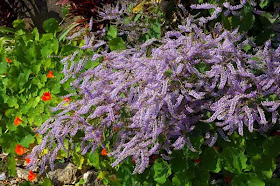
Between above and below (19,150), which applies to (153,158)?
above

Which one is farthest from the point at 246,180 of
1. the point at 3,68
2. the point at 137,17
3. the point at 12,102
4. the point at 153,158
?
the point at 3,68

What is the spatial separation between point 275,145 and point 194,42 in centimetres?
66

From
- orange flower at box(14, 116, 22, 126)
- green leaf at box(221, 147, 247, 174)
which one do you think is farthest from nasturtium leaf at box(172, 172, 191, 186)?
orange flower at box(14, 116, 22, 126)

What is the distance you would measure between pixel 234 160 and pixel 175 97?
45cm

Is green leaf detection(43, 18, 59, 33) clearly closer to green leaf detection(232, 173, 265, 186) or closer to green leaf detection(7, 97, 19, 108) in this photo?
green leaf detection(7, 97, 19, 108)

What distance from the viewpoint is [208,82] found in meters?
2.18

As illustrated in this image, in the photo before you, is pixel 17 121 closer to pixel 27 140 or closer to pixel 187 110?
pixel 27 140

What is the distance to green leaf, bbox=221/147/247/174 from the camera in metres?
2.12

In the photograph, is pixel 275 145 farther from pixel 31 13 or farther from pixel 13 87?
pixel 31 13

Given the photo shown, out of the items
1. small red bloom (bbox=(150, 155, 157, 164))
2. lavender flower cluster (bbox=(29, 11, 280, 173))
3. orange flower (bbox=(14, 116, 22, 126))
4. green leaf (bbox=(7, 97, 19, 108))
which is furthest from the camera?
green leaf (bbox=(7, 97, 19, 108))

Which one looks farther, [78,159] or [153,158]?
[78,159]

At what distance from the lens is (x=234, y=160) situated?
2.13 m

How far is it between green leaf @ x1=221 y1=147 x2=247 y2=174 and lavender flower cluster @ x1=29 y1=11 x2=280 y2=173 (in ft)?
0.32

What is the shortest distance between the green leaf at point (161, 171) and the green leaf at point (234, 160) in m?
0.30
